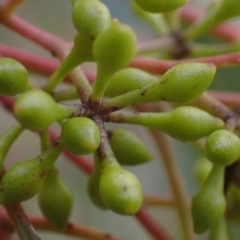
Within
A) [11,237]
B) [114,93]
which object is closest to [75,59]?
[114,93]

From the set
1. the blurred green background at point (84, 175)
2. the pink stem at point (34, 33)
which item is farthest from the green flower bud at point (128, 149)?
the blurred green background at point (84, 175)

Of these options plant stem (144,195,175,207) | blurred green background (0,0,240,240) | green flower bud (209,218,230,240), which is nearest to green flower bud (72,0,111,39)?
green flower bud (209,218,230,240)

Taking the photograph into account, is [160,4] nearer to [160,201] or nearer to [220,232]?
[220,232]

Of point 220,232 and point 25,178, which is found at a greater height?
point 25,178

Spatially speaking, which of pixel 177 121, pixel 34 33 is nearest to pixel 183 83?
pixel 177 121

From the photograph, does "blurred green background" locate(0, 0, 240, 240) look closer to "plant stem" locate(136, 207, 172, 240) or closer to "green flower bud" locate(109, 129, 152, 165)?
"plant stem" locate(136, 207, 172, 240)

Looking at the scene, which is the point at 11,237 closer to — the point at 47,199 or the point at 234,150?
the point at 47,199
